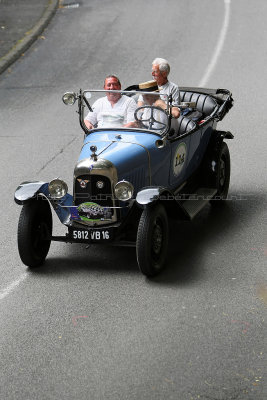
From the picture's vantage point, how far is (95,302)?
7.54 m

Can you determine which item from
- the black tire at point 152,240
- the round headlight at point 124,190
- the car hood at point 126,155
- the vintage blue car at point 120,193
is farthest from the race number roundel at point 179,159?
the round headlight at point 124,190

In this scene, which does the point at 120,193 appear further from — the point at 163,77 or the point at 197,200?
the point at 163,77

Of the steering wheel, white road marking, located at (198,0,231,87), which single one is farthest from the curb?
the steering wheel

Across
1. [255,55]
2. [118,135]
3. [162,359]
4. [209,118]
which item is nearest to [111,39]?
[255,55]

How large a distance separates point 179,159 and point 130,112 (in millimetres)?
805

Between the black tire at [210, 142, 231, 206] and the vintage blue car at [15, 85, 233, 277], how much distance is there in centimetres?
79

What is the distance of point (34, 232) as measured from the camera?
8.21 metres

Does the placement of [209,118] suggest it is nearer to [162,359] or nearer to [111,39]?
[162,359]

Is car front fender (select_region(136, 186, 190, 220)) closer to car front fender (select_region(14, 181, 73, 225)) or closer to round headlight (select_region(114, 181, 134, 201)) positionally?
round headlight (select_region(114, 181, 134, 201))

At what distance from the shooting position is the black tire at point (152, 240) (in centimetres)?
769

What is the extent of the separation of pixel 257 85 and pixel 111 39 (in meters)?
5.38

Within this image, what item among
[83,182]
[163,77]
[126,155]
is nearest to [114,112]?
[163,77]

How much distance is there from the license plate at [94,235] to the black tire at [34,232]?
1.40ft

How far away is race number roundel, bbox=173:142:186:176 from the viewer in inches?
355
